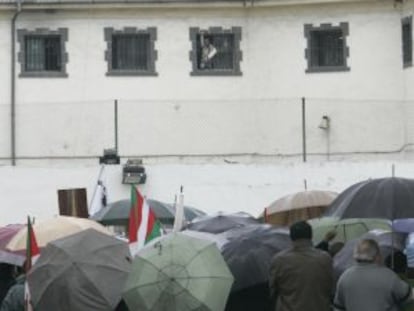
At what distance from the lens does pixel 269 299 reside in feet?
46.4

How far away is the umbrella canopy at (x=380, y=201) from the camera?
14812 mm

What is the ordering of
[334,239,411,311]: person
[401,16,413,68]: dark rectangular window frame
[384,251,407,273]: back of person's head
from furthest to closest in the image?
[401,16,413,68]: dark rectangular window frame, [384,251,407,273]: back of person's head, [334,239,411,311]: person

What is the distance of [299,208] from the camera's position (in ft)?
68.8

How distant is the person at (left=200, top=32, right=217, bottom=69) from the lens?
3722 cm

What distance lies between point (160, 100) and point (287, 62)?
4.08 meters

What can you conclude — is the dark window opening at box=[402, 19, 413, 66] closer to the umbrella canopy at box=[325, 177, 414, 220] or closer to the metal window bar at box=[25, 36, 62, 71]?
the metal window bar at box=[25, 36, 62, 71]

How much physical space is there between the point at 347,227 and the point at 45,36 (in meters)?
22.2

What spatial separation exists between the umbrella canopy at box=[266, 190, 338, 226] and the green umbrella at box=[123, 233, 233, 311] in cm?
717

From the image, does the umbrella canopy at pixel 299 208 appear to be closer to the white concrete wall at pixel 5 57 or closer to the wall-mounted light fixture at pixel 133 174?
the wall-mounted light fixture at pixel 133 174

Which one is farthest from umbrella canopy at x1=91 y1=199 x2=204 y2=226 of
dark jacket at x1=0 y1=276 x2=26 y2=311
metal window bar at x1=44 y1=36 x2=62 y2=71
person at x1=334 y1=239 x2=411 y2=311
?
metal window bar at x1=44 y1=36 x2=62 y2=71

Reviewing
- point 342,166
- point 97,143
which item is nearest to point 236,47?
point 97,143

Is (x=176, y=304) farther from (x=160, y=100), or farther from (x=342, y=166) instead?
(x=160, y=100)

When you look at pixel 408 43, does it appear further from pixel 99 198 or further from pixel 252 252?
pixel 252 252

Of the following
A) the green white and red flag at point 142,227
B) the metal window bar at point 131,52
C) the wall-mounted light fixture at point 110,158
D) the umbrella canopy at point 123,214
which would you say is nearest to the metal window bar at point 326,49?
the metal window bar at point 131,52
